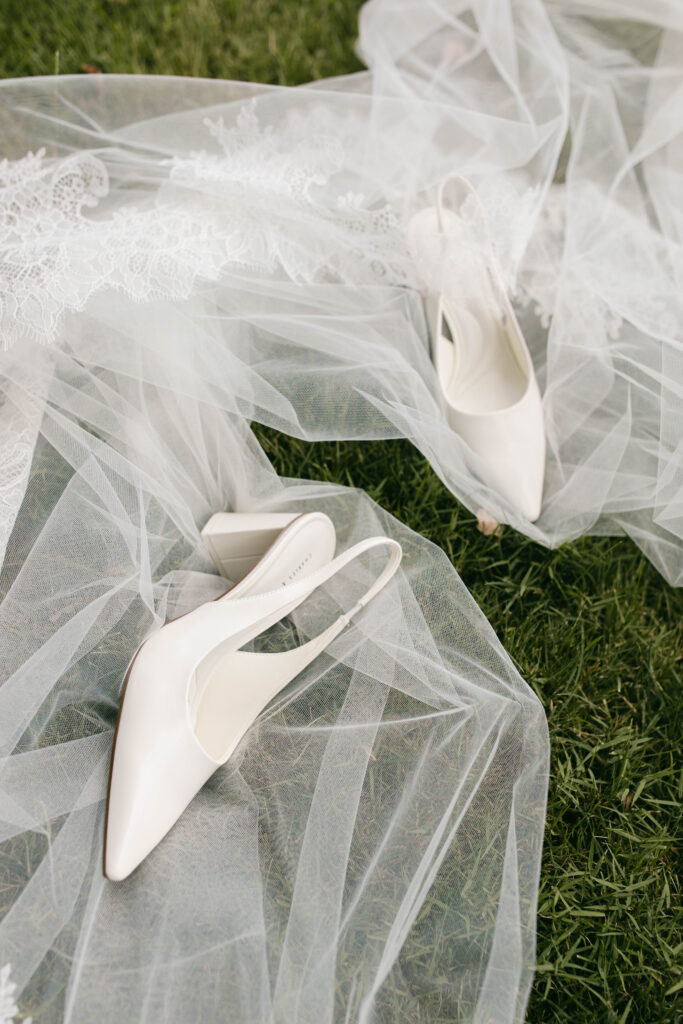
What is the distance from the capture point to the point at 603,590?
155 cm

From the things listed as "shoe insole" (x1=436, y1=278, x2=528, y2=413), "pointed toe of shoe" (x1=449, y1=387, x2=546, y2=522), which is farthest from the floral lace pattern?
"pointed toe of shoe" (x1=449, y1=387, x2=546, y2=522)

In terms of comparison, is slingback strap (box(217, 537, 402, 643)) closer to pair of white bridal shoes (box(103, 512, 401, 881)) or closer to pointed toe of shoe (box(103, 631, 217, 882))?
pair of white bridal shoes (box(103, 512, 401, 881))

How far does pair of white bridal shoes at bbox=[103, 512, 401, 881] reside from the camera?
1058mm

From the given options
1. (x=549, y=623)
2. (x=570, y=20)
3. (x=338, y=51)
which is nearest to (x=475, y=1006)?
(x=549, y=623)

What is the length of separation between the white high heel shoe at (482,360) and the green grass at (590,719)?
0.51ft

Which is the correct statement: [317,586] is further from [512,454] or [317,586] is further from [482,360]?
[482,360]

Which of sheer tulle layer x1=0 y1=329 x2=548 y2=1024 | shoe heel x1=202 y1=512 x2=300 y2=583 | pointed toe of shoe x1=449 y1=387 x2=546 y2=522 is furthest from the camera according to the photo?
pointed toe of shoe x1=449 y1=387 x2=546 y2=522

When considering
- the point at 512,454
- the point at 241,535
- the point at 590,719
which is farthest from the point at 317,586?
the point at 590,719

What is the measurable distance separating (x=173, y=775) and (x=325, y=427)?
60cm

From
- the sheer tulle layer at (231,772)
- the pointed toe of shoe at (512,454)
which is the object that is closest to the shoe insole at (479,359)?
the pointed toe of shoe at (512,454)

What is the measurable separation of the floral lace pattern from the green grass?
377mm

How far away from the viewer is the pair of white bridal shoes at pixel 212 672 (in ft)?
3.47

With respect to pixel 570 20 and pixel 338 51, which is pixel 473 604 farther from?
pixel 338 51

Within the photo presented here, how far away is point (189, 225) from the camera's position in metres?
1.38
